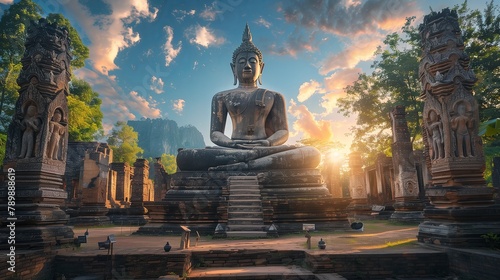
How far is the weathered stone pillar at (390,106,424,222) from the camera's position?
469 inches

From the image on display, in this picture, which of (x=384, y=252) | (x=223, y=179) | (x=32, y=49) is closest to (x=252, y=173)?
(x=223, y=179)

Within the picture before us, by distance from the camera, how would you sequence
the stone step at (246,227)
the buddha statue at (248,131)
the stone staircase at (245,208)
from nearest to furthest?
the stone staircase at (245,208)
the stone step at (246,227)
the buddha statue at (248,131)

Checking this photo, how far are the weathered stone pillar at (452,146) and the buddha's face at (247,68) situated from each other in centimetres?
797

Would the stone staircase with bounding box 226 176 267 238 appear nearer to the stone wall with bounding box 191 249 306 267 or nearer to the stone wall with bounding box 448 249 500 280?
the stone wall with bounding box 191 249 306 267

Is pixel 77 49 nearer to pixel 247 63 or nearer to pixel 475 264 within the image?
pixel 247 63

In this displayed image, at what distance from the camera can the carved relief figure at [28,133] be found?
599 cm

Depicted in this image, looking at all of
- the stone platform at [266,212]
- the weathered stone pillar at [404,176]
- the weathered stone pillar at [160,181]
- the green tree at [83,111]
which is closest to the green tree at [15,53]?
Answer: the green tree at [83,111]

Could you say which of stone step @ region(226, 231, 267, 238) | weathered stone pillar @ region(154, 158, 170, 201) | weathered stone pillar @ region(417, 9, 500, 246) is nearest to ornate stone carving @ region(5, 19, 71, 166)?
stone step @ region(226, 231, 267, 238)

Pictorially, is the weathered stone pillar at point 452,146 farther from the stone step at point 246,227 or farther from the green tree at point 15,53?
the green tree at point 15,53

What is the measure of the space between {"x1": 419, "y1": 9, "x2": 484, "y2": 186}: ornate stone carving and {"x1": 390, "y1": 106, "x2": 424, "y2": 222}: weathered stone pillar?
20.5 ft

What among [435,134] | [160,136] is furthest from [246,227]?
[160,136]

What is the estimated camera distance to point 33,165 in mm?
5906

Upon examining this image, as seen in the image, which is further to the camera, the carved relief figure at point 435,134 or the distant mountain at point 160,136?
the distant mountain at point 160,136

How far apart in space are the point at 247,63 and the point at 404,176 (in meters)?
7.75
